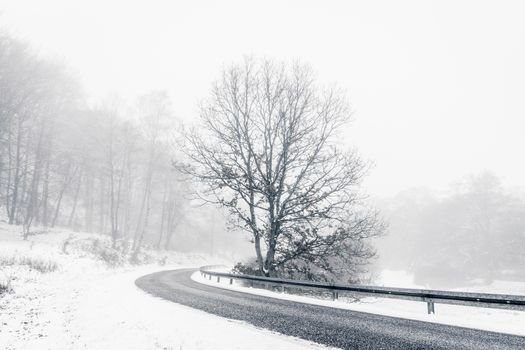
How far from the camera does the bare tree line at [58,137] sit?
80.2ft

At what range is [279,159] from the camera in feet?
55.2

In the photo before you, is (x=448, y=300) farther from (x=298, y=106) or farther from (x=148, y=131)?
(x=148, y=131)

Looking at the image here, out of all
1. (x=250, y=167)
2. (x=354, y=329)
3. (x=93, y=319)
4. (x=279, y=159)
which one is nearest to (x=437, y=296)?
(x=354, y=329)

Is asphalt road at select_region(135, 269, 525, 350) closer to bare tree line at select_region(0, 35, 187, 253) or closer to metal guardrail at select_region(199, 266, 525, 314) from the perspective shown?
metal guardrail at select_region(199, 266, 525, 314)

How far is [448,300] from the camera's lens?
9.98m

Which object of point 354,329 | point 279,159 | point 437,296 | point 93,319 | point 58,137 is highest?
point 58,137

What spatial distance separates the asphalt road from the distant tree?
5.26 meters

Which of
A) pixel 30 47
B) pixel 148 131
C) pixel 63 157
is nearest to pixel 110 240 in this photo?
pixel 63 157

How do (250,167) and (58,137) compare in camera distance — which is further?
(58,137)

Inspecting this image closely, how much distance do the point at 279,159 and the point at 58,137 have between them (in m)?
24.2

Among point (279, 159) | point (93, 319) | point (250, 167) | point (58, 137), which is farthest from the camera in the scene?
point (58, 137)

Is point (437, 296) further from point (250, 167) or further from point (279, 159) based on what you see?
point (250, 167)

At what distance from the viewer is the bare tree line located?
24453 millimetres

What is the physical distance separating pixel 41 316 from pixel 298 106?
1287 cm
